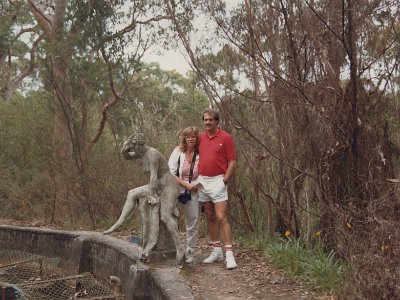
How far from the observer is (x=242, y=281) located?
5.97 m

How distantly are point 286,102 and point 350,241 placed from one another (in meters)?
2.05

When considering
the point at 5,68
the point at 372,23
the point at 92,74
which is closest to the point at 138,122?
the point at 92,74

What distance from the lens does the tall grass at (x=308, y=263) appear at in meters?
5.43

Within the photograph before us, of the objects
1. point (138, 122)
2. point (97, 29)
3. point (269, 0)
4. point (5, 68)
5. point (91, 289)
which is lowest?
point (91, 289)

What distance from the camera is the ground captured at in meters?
5.50

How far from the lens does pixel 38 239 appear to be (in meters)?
9.20

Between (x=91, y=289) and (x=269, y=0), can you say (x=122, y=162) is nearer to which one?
(x=91, y=289)

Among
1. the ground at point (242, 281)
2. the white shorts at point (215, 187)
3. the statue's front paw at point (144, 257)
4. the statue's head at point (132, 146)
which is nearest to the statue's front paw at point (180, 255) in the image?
the ground at point (242, 281)

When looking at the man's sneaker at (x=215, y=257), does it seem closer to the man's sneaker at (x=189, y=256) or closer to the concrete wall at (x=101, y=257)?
the man's sneaker at (x=189, y=256)

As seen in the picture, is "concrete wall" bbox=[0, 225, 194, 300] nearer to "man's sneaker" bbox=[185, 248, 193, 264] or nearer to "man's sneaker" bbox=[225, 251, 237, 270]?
"man's sneaker" bbox=[185, 248, 193, 264]

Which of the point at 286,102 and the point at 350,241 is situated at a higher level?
the point at 286,102

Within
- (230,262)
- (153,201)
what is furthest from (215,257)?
(153,201)

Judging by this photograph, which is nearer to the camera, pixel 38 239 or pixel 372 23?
pixel 372 23

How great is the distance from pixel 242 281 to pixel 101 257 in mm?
2750
